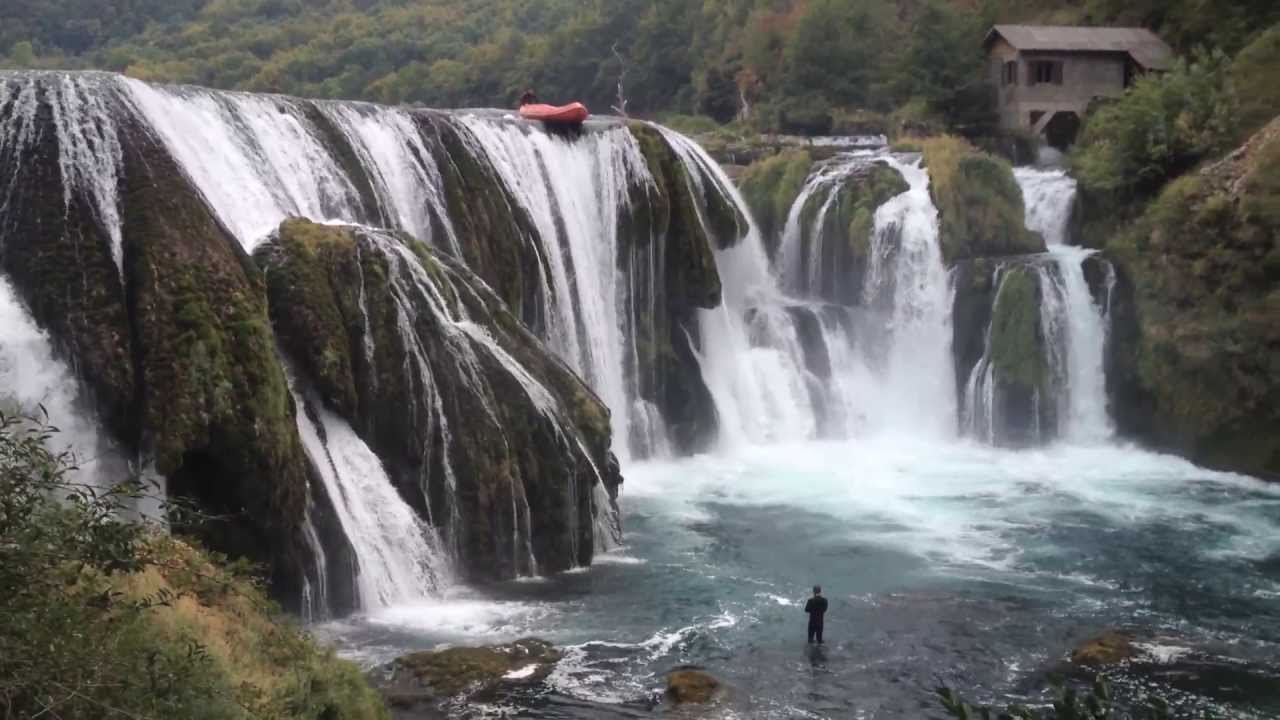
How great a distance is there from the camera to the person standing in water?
15.5m

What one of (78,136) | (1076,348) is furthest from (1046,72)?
(78,136)

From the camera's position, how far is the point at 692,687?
1382 cm

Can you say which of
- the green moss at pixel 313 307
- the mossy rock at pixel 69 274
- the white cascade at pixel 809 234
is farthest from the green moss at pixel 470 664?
the white cascade at pixel 809 234

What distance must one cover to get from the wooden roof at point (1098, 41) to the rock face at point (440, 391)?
26.0 m

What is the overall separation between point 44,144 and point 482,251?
852 cm

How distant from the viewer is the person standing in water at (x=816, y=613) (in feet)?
51.0

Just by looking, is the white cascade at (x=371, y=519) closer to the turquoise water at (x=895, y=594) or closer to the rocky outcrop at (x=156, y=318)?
the turquoise water at (x=895, y=594)

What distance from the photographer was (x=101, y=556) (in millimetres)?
7461

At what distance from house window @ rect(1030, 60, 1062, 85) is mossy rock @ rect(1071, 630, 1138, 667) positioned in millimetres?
27189

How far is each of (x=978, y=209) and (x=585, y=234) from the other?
10.7m

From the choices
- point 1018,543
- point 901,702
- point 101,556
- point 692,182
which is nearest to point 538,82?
point 692,182

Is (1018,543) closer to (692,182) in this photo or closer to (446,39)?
(692,182)

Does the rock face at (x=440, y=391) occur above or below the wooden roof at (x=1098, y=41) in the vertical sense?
below

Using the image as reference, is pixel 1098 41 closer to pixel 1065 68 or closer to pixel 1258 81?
pixel 1065 68
